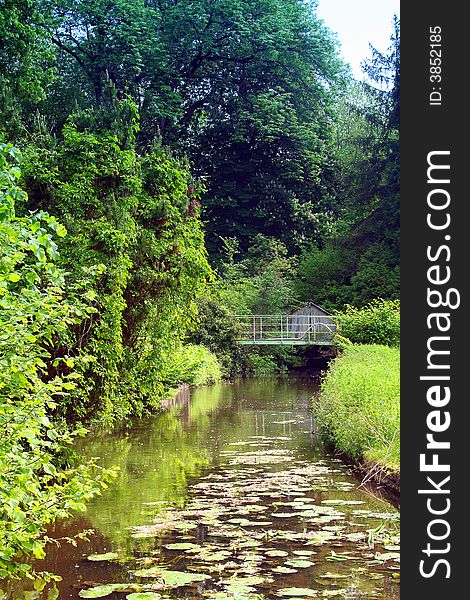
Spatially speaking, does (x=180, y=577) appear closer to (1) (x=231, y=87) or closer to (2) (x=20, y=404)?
(2) (x=20, y=404)

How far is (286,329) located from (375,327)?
327 inches

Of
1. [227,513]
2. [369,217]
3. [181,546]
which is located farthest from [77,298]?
[369,217]

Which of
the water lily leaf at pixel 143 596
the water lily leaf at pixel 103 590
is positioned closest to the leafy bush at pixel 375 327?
the water lily leaf at pixel 103 590

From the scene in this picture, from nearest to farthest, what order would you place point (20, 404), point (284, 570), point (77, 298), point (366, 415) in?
point (20, 404)
point (284, 570)
point (77, 298)
point (366, 415)

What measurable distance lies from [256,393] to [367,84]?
58.2 feet

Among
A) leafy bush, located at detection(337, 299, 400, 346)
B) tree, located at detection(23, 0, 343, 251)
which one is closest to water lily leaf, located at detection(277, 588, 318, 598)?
leafy bush, located at detection(337, 299, 400, 346)

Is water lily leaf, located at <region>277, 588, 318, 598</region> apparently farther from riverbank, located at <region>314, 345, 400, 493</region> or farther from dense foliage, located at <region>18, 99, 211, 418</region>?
dense foliage, located at <region>18, 99, 211, 418</region>

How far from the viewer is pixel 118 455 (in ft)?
39.8

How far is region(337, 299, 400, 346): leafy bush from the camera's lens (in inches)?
869

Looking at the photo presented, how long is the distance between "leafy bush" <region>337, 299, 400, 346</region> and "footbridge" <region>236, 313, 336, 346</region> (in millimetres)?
4793

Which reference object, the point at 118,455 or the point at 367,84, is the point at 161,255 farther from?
the point at 367,84

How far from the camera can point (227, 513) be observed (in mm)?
8508

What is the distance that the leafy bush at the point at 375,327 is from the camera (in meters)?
22.1

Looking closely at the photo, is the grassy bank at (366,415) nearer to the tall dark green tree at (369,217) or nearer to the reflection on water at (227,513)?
the reflection on water at (227,513)
